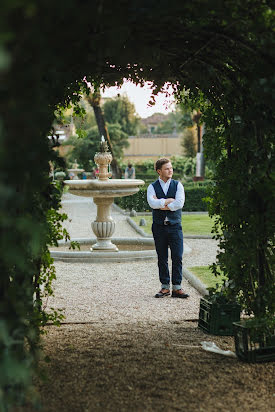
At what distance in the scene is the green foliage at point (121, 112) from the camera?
55.7m

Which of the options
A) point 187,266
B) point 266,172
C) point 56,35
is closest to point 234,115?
point 266,172

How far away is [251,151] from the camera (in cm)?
417

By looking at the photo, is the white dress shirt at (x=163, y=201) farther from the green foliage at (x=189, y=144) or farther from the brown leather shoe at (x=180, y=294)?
the green foliage at (x=189, y=144)

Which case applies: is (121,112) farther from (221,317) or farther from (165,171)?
(221,317)

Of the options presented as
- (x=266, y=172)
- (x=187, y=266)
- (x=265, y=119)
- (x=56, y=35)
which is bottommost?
(x=187, y=266)

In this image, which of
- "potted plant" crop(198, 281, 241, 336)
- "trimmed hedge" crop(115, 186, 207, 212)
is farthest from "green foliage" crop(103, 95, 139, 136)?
"potted plant" crop(198, 281, 241, 336)

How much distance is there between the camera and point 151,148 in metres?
56.6

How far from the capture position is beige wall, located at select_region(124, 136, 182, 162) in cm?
5616

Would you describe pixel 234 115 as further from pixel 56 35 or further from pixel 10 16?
pixel 10 16

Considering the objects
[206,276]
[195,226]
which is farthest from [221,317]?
[195,226]

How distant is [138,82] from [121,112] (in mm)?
52634

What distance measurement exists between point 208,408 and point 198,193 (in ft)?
56.9

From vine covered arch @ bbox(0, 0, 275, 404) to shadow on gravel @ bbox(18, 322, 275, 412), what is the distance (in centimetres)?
41

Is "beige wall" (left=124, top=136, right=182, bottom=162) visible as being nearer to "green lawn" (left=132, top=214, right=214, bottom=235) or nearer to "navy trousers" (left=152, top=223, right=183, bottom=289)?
"green lawn" (left=132, top=214, right=214, bottom=235)
